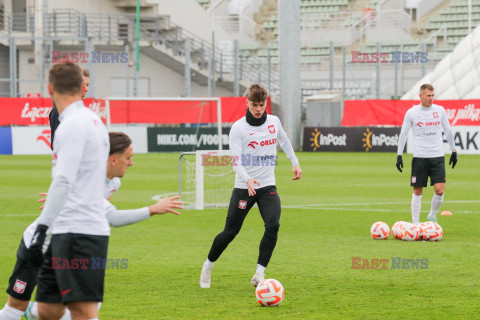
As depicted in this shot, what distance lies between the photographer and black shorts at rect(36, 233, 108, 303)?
4668 mm

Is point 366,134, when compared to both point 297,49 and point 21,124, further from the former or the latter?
point 21,124

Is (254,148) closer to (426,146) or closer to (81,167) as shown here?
(81,167)

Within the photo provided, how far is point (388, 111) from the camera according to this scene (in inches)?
1309

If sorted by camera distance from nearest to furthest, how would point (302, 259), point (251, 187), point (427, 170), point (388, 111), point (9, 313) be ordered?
1. point (9, 313)
2. point (251, 187)
3. point (302, 259)
4. point (427, 170)
5. point (388, 111)

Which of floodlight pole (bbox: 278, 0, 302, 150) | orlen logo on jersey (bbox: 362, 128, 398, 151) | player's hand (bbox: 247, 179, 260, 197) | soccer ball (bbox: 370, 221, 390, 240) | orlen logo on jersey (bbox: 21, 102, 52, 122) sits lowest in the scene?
soccer ball (bbox: 370, 221, 390, 240)

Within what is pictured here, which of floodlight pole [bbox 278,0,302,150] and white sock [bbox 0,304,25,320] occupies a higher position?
floodlight pole [bbox 278,0,302,150]

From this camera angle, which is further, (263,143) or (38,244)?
(263,143)

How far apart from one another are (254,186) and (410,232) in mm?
3809

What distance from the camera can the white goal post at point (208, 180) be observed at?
14.8m

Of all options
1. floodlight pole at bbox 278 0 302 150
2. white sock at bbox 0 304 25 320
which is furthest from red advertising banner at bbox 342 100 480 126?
white sock at bbox 0 304 25 320

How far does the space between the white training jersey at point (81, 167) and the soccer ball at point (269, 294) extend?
9.21 ft

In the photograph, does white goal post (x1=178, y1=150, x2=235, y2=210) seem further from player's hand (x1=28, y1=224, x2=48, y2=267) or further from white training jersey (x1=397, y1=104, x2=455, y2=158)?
player's hand (x1=28, y1=224, x2=48, y2=267)

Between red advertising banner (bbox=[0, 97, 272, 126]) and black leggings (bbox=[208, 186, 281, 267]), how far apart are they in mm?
24455

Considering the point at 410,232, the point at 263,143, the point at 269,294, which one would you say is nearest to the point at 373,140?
the point at 410,232
